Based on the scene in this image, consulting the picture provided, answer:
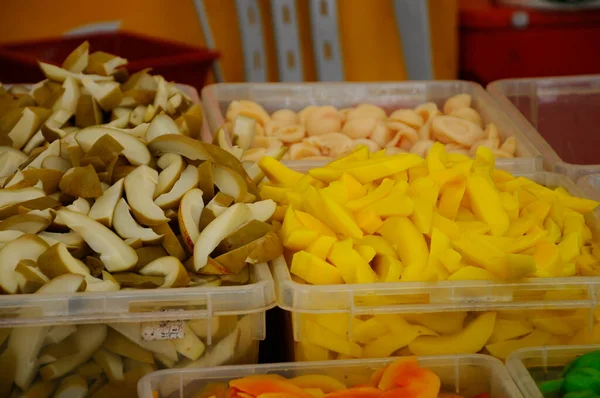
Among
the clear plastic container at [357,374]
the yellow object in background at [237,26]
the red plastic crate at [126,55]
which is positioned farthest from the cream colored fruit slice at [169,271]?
the yellow object in background at [237,26]

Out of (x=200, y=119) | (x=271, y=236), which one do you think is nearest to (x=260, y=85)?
(x=200, y=119)

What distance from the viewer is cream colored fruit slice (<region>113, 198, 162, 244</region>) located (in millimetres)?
1055

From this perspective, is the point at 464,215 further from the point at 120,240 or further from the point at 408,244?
the point at 120,240

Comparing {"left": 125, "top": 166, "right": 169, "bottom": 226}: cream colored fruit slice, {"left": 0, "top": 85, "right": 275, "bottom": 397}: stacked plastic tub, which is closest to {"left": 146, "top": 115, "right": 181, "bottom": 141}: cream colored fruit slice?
{"left": 125, "top": 166, "right": 169, "bottom": 226}: cream colored fruit slice

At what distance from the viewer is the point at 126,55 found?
2711 mm

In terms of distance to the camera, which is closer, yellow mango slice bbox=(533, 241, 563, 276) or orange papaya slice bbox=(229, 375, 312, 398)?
orange papaya slice bbox=(229, 375, 312, 398)

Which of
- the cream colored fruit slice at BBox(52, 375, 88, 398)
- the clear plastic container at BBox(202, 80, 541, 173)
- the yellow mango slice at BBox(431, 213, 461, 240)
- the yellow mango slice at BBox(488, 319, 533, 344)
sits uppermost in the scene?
the yellow mango slice at BBox(431, 213, 461, 240)

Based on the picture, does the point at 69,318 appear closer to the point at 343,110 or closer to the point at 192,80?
the point at 343,110

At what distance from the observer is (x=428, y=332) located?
1.04 metres

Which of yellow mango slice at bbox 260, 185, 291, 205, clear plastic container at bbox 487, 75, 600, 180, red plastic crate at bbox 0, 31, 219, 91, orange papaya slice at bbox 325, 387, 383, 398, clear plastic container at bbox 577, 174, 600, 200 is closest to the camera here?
orange papaya slice at bbox 325, 387, 383, 398

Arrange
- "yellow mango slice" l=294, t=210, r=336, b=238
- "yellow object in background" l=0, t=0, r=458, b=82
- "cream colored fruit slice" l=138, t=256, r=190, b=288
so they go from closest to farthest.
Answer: "cream colored fruit slice" l=138, t=256, r=190, b=288
"yellow mango slice" l=294, t=210, r=336, b=238
"yellow object in background" l=0, t=0, r=458, b=82

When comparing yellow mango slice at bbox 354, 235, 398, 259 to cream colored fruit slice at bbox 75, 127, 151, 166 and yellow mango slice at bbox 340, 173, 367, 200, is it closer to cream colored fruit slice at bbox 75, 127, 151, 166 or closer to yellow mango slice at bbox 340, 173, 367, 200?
yellow mango slice at bbox 340, 173, 367, 200

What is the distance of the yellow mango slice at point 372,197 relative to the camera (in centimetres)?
114

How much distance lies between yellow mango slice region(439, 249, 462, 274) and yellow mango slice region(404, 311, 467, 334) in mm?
54
